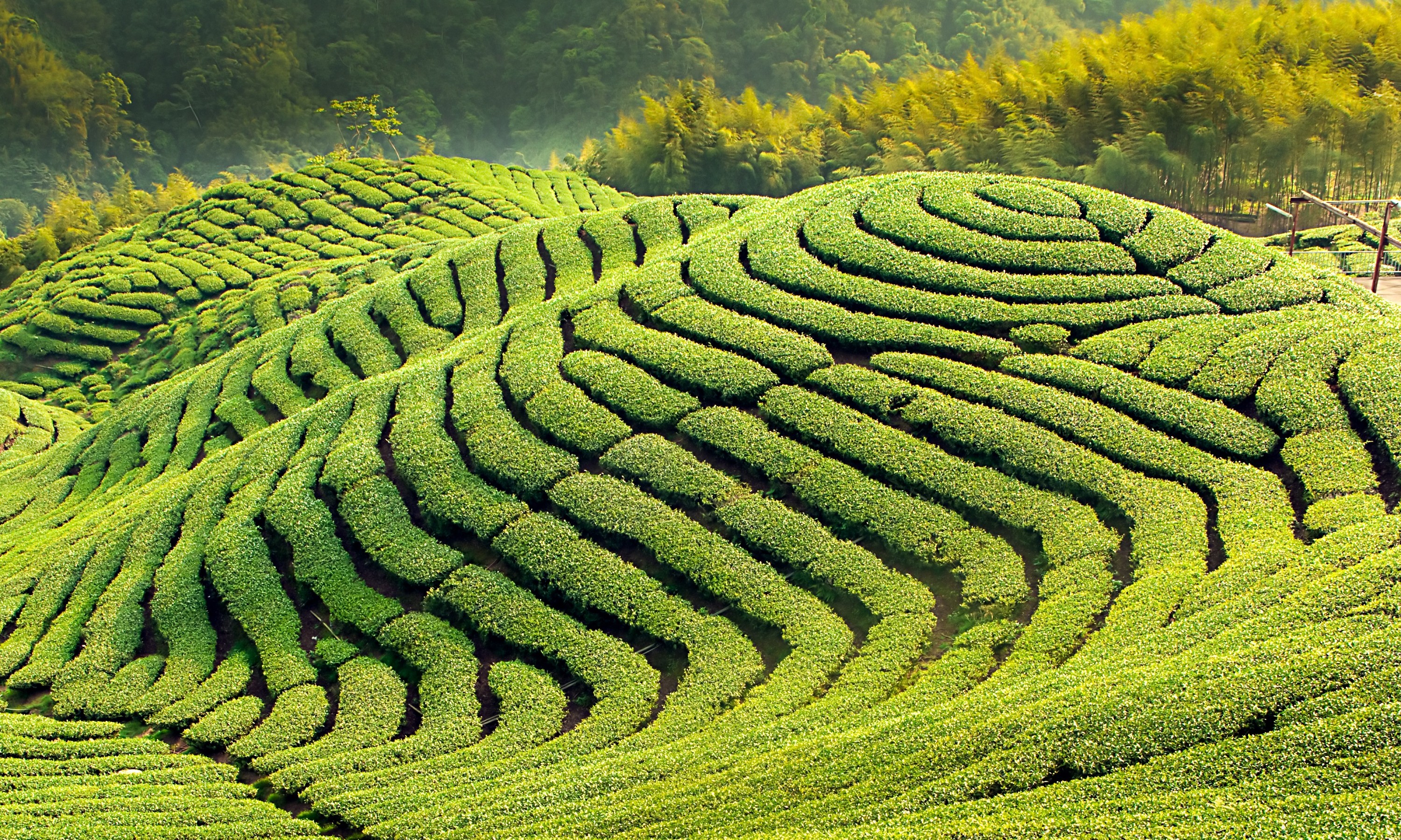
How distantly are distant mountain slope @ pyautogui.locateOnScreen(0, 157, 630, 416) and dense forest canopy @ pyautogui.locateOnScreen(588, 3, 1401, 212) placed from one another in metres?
16.7

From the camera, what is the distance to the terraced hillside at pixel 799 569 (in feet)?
35.7

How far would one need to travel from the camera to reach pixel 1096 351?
1859 cm

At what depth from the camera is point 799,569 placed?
632 inches

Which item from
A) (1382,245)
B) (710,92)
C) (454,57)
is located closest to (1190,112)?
(1382,245)

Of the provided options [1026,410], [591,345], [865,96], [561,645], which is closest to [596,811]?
[561,645]

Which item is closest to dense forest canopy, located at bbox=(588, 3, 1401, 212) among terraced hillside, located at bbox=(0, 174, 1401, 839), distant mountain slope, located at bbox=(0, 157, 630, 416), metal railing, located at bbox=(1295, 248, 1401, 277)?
metal railing, located at bbox=(1295, 248, 1401, 277)

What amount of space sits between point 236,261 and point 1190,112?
40038 millimetres

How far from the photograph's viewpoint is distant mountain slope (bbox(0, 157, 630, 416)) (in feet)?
122

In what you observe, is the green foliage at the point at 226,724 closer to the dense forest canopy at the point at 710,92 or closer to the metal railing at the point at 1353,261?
the metal railing at the point at 1353,261

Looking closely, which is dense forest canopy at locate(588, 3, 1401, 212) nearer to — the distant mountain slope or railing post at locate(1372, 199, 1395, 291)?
railing post at locate(1372, 199, 1395, 291)

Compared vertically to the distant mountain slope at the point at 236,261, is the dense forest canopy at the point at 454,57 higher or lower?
higher

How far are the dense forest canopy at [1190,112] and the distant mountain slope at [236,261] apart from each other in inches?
658

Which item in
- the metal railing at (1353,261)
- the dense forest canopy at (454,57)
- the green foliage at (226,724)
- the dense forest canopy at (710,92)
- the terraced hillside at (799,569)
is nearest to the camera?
the terraced hillside at (799,569)

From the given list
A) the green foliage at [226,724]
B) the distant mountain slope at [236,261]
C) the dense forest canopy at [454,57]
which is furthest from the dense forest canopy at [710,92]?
the green foliage at [226,724]
